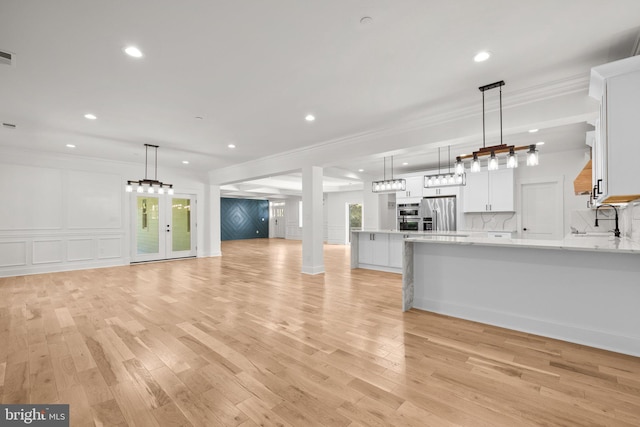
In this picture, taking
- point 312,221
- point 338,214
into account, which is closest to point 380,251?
point 312,221

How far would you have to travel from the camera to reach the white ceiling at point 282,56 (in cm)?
214

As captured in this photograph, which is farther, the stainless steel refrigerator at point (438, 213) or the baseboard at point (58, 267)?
the stainless steel refrigerator at point (438, 213)

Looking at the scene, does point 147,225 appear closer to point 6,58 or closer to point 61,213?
point 61,213

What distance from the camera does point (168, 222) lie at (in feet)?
28.5

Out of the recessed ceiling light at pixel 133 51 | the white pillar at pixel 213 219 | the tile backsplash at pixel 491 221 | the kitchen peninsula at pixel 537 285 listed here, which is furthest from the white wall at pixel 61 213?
the tile backsplash at pixel 491 221

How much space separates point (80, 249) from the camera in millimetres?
7066

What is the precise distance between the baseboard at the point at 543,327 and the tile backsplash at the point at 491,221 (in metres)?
4.73

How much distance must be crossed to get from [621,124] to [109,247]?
971cm

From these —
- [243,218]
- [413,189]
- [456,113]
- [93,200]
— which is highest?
[456,113]

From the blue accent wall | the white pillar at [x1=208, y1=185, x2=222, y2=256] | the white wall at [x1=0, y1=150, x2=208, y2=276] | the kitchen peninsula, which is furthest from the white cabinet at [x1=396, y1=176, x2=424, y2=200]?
the blue accent wall

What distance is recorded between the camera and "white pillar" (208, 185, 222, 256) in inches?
371

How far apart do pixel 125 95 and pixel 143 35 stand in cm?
153

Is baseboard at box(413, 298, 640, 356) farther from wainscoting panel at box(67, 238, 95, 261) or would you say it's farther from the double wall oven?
wainscoting panel at box(67, 238, 95, 261)

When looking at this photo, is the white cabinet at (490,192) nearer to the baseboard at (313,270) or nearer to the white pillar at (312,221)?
Result: the white pillar at (312,221)
